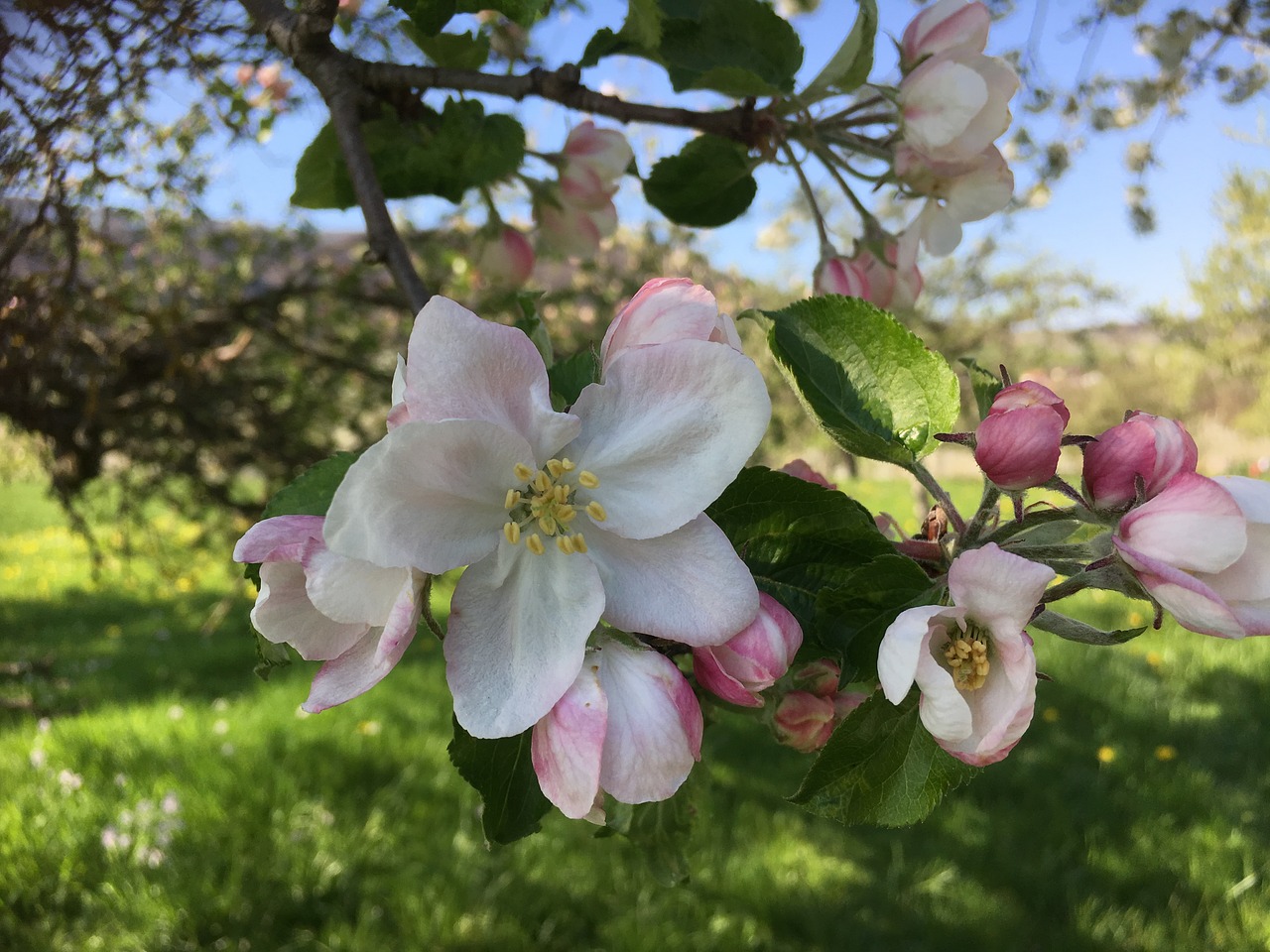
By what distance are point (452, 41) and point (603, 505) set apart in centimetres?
92

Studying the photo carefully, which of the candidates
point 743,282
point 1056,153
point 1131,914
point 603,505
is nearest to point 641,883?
point 1131,914

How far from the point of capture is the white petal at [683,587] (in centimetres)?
55

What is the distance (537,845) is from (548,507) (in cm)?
247

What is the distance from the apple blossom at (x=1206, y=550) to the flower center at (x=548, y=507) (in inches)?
12.6

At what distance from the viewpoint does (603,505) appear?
0.59 metres

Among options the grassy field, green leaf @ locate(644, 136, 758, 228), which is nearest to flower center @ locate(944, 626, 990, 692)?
green leaf @ locate(644, 136, 758, 228)

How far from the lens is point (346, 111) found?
1.02m

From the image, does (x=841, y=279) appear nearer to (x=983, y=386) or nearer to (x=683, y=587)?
(x=983, y=386)

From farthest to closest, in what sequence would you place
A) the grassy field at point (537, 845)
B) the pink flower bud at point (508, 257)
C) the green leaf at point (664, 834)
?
the grassy field at point (537, 845)
the pink flower bud at point (508, 257)
the green leaf at point (664, 834)

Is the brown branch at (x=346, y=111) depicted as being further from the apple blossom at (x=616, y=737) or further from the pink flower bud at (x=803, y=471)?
the apple blossom at (x=616, y=737)

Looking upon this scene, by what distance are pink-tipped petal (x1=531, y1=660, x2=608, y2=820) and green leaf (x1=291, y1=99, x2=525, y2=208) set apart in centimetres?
82

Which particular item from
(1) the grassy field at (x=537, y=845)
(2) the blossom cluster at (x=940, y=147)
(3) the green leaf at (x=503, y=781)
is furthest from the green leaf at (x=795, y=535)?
(1) the grassy field at (x=537, y=845)

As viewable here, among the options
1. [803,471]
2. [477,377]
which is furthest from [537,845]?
[477,377]

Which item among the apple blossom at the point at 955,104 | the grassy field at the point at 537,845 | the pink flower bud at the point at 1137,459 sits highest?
the apple blossom at the point at 955,104
